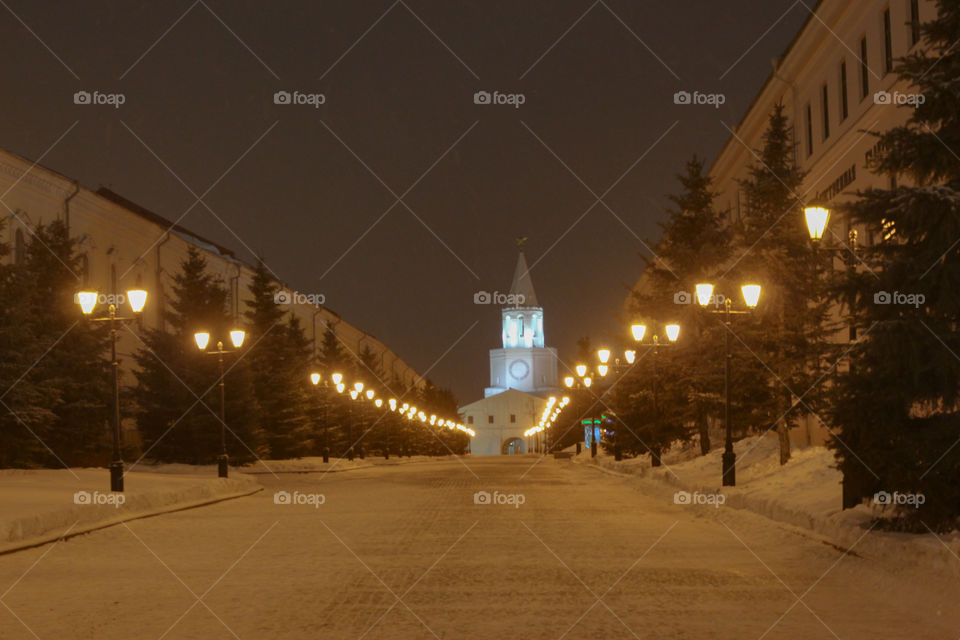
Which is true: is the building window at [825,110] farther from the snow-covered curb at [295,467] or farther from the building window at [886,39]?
the snow-covered curb at [295,467]

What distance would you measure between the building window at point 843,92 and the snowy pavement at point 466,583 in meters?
19.9

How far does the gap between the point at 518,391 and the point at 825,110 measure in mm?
151506

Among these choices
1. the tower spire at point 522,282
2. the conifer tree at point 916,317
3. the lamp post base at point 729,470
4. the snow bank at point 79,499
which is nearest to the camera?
the conifer tree at point 916,317

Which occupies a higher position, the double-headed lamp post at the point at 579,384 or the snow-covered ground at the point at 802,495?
the double-headed lamp post at the point at 579,384

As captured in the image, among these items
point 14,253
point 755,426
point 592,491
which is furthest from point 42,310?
point 755,426

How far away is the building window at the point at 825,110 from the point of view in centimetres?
3731

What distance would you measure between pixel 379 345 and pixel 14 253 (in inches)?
3354

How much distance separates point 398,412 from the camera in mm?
79938

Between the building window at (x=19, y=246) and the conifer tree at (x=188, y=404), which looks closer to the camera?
the conifer tree at (x=188, y=404)

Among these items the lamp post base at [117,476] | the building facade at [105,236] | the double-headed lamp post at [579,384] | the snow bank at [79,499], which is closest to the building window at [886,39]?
the snow bank at [79,499]

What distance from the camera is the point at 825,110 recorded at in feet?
124

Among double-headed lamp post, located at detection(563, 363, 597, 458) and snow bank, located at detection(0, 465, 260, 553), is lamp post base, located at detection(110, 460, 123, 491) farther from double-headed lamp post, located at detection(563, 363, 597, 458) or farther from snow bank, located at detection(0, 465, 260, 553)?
double-headed lamp post, located at detection(563, 363, 597, 458)

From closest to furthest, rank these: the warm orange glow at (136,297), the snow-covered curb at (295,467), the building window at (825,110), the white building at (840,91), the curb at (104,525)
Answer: the curb at (104,525) → the warm orange glow at (136,297) → the white building at (840,91) → the building window at (825,110) → the snow-covered curb at (295,467)

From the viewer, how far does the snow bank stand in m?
15.8
